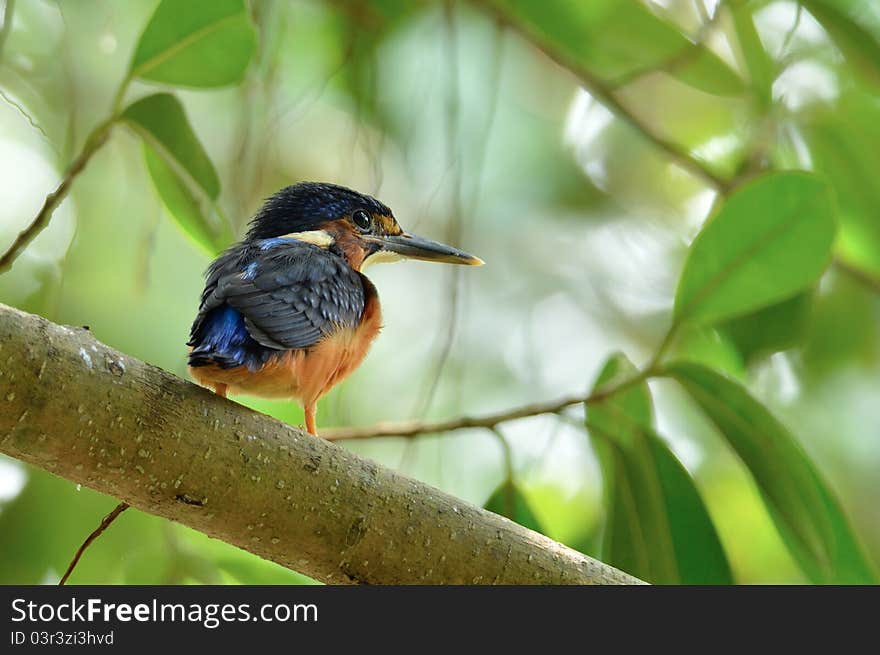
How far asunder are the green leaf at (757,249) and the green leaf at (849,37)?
69cm

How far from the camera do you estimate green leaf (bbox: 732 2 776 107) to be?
3.42 meters

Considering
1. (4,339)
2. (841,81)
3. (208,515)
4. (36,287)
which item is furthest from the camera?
(841,81)

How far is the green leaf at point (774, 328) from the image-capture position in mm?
3371

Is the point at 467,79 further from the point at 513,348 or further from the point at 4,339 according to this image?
the point at 4,339

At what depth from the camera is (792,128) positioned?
160 inches

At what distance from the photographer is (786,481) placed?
8.50 feet

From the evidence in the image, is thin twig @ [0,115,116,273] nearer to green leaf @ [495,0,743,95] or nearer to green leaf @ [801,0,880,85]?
green leaf @ [495,0,743,95]

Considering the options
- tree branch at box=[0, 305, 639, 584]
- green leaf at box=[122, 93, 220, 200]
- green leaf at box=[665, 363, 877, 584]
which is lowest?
tree branch at box=[0, 305, 639, 584]

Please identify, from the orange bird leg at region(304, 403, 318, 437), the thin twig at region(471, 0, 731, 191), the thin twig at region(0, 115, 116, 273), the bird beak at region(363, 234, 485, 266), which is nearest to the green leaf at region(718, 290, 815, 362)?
the thin twig at region(471, 0, 731, 191)

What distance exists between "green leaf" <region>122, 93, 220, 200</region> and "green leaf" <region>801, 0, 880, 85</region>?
1.88 meters

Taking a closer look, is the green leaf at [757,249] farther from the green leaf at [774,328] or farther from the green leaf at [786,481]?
the green leaf at [774,328]

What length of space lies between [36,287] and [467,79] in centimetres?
251

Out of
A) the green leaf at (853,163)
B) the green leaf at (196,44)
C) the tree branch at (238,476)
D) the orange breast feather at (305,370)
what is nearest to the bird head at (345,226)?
the orange breast feather at (305,370)
